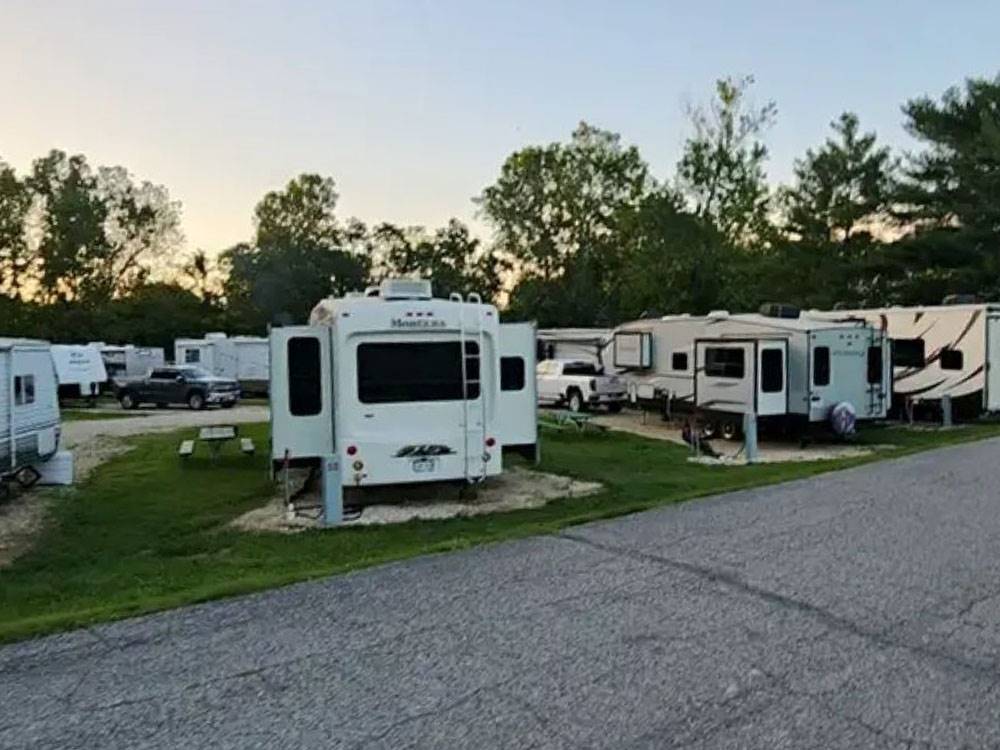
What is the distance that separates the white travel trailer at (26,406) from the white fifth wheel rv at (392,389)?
335 cm

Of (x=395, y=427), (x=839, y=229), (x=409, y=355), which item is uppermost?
(x=839, y=229)

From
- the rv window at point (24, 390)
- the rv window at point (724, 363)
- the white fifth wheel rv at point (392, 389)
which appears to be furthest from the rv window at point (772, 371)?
the rv window at point (24, 390)

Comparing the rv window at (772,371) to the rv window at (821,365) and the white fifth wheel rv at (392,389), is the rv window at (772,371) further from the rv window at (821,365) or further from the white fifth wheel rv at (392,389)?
the white fifth wheel rv at (392,389)

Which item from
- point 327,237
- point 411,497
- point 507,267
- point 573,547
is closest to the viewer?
point 573,547

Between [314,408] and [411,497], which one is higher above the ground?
[314,408]

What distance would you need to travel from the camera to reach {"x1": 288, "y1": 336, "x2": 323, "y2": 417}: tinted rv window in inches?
434

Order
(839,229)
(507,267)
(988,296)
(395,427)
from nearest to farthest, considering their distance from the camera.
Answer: (395,427)
(988,296)
(839,229)
(507,267)

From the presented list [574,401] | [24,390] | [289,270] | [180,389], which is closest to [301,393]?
[24,390]

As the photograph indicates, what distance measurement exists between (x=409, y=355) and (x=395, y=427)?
849 millimetres

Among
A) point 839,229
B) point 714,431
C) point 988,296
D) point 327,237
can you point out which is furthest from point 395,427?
point 327,237

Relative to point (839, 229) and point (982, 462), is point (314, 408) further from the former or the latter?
point (839, 229)

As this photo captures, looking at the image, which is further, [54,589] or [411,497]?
[411,497]

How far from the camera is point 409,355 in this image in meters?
10.9

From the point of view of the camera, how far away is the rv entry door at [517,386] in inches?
482
